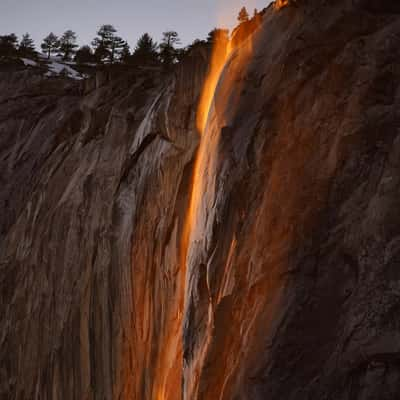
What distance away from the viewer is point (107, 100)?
73.1 feet

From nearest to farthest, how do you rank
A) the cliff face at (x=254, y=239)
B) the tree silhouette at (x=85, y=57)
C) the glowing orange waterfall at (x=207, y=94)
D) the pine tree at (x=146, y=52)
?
the cliff face at (x=254, y=239)
the glowing orange waterfall at (x=207, y=94)
the pine tree at (x=146, y=52)
the tree silhouette at (x=85, y=57)

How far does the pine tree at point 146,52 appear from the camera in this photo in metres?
38.4

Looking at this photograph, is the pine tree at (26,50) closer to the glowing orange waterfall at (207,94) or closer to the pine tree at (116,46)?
the pine tree at (116,46)

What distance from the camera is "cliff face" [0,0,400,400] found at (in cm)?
829

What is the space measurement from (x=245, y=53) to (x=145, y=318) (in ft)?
24.1

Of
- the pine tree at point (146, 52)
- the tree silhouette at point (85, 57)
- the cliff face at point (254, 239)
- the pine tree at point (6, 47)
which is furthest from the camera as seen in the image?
the tree silhouette at point (85, 57)

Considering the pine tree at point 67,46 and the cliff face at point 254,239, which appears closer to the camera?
the cliff face at point 254,239

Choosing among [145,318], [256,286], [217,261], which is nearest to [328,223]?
[256,286]

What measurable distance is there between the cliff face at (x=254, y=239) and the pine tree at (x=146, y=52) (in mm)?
20513

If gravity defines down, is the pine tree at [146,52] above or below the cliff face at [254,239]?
above

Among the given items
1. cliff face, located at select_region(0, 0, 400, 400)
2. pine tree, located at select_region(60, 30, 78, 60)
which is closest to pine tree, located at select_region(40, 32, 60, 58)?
pine tree, located at select_region(60, 30, 78, 60)

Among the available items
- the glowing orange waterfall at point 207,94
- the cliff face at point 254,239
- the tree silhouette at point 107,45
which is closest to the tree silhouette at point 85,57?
the tree silhouette at point 107,45

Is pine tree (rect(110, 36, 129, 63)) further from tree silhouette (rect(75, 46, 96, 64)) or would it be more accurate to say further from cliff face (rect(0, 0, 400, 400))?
cliff face (rect(0, 0, 400, 400))

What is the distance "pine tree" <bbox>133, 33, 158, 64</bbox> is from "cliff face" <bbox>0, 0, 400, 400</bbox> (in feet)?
67.3
